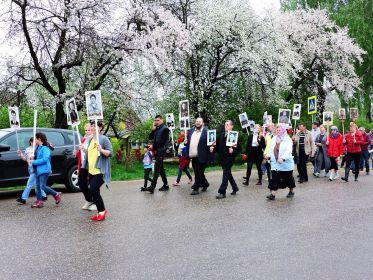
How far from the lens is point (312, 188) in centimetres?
1194

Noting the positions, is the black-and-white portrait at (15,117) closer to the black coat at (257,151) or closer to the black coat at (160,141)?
the black coat at (160,141)

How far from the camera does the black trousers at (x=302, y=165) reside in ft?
44.7

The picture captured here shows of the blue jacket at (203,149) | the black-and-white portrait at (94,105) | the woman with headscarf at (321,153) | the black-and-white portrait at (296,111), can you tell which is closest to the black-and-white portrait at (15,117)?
the black-and-white portrait at (94,105)

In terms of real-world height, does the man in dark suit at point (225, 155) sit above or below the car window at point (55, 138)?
below

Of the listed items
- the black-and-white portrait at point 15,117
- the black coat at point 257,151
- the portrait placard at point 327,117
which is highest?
the black-and-white portrait at point 15,117

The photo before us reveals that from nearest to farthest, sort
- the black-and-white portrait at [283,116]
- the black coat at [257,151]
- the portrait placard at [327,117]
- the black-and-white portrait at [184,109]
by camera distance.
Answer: the black coat at [257,151] < the black-and-white portrait at [184,109] < the black-and-white portrait at [283,116] < the portrait placard at [327,117]

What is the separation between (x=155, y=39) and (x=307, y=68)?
1282 centimetres

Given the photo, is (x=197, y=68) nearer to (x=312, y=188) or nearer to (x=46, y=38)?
(x=46, y=38)

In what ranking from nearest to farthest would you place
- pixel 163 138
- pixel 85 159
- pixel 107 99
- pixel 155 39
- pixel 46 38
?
1. pixel 85 159
2. pixel 163 138
3. pixel 46 38
4. pixel 155 39
5. pixel 107 99

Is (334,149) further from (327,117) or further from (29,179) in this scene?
(29,179)

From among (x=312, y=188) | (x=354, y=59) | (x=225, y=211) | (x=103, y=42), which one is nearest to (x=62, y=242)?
(x=225, y=211)

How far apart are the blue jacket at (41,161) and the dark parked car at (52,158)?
53.8 inches

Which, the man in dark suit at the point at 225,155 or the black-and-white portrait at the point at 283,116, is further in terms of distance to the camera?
the black-and-white portrait at the point at 283,116

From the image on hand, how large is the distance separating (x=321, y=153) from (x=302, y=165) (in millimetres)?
1739
